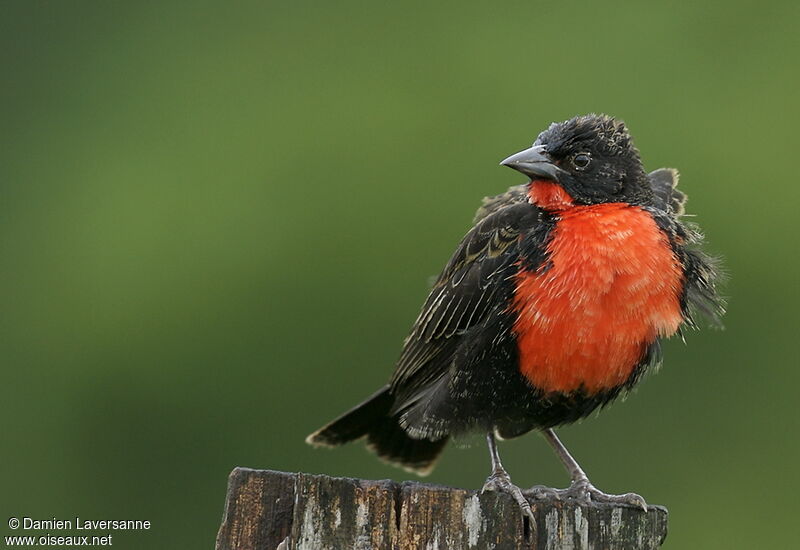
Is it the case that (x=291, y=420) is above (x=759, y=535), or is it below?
above

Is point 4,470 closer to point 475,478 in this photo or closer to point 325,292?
point 325,292

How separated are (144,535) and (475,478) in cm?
228

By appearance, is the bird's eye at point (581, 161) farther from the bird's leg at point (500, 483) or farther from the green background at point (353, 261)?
the green background at point (353, 261)

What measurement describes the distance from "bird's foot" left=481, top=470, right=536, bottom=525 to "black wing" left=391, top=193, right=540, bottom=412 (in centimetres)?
56

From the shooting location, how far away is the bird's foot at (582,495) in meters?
4.78

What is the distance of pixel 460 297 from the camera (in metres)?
5.62

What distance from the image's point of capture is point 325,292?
917 centimetres

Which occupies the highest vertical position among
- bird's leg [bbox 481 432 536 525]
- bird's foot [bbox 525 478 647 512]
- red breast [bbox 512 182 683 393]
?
red breast [bbox 512 182 683 393]

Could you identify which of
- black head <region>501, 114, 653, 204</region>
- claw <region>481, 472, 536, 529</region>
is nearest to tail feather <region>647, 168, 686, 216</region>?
black head <region>501, 114, 653, 204</region>

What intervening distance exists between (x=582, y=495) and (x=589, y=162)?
1.31 meters

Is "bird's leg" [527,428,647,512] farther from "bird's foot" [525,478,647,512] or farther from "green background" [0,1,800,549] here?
"green background" [0,1,800,549]

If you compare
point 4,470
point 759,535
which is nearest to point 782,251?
point 759,535

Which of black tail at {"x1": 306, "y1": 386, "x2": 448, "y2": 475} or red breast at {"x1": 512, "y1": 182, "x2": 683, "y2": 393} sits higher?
red breast at {"x1": 512, "y1": 182, "x2": 683, "y2": 393}

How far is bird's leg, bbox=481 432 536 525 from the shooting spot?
167 inches
